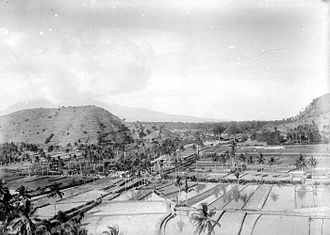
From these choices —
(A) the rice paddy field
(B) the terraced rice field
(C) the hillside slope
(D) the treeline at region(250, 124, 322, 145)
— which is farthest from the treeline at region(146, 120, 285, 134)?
(B) the terraced rice field

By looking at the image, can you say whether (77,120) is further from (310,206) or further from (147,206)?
(310,206)

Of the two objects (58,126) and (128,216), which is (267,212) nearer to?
(128,216)

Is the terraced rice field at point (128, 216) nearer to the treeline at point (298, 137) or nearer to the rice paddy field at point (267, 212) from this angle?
the rice paddy field at point (267, 212)

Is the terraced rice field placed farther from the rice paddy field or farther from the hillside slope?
the hillside slope

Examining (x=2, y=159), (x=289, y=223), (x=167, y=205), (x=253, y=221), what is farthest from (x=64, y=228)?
(x=2, y=159)

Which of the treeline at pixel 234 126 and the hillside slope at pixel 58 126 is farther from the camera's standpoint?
the treeline at pixel 234 126

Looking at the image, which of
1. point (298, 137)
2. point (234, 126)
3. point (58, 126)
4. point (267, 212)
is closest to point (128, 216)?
point (267, 212)

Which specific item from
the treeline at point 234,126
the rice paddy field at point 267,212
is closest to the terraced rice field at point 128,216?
the rice paddy field at point 267,212

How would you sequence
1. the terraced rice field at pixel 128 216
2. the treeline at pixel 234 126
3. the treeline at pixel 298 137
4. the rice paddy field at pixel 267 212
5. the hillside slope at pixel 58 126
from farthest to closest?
the treeline at pixel 234 126
the hillside slope at pixel 58 126
the treeline at pixel 298 137
the terraced rice field at pixel 128 216
the rice paddy field at pixel 267 212
